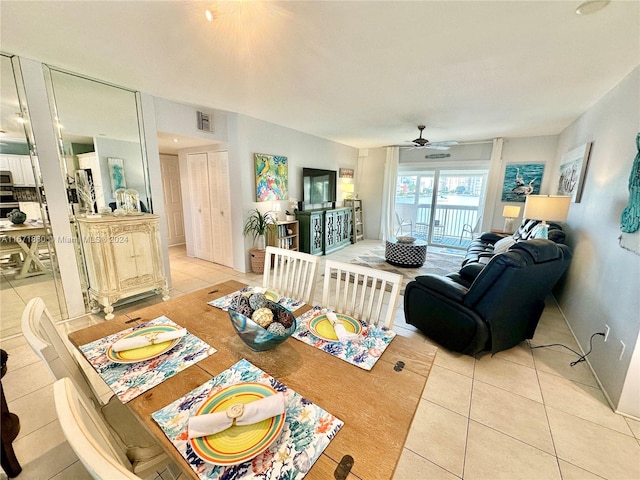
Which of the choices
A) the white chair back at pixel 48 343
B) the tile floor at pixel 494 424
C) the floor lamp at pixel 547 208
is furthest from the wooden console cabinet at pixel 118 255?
the floor lamp at pixel 547 208

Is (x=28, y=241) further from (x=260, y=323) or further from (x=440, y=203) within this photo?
(x=440, y=203)

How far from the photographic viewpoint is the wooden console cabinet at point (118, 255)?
2607 millimetres

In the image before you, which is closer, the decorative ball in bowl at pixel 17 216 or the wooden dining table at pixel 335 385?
the wooden dining table at pixel 335 385

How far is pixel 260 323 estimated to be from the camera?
1086 mm

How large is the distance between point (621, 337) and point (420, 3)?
8.20ft

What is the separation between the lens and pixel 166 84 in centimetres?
264

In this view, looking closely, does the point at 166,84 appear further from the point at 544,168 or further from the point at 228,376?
the point at 544,168

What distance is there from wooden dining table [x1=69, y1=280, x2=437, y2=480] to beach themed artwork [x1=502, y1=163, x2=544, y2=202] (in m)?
5.51

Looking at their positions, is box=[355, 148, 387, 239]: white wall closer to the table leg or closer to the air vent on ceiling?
the air vent on ceiling

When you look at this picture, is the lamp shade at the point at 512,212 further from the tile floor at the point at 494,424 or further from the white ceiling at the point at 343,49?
Answer: the tile floor at the point at 494,424

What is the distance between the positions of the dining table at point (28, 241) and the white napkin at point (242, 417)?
2.98 m

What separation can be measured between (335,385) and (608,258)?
262 cm

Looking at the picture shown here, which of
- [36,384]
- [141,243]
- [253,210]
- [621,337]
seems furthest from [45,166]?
[621,337]

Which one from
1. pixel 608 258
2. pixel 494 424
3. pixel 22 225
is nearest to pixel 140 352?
pixel 494 424
